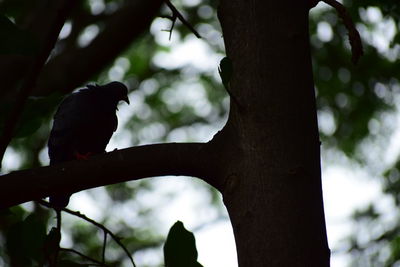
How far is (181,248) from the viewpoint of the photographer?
5.98ft

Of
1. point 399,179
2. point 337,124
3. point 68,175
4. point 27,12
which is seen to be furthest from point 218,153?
point 27,12

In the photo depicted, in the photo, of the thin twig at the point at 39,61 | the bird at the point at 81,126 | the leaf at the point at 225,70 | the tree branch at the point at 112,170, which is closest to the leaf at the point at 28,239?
the tree branch at the point at 112,170

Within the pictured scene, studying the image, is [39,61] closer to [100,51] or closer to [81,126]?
[81,126]

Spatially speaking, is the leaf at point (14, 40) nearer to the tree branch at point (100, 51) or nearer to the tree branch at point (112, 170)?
the tree branch at point (112, 170)

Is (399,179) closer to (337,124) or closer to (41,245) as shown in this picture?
(337,124)

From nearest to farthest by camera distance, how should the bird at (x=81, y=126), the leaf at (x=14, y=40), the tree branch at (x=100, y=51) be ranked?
the leaf at (x=14, y=40), the bird at (x=81, y=126), the tree branch at (x=100, y=51)

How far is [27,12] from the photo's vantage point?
7.27 meters

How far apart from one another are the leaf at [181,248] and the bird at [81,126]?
2522 mm

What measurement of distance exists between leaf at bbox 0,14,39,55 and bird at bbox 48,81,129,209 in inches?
88.7

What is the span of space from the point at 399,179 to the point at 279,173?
428 cm

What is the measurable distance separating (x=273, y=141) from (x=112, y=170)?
53cm

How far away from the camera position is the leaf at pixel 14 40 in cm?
197

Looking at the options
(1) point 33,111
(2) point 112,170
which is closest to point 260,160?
(2) point 112,170

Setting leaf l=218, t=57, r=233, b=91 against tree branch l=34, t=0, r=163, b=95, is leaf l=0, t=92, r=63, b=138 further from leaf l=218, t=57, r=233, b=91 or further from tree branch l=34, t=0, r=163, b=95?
tree branch l=34, t=0, r=163, b=95
